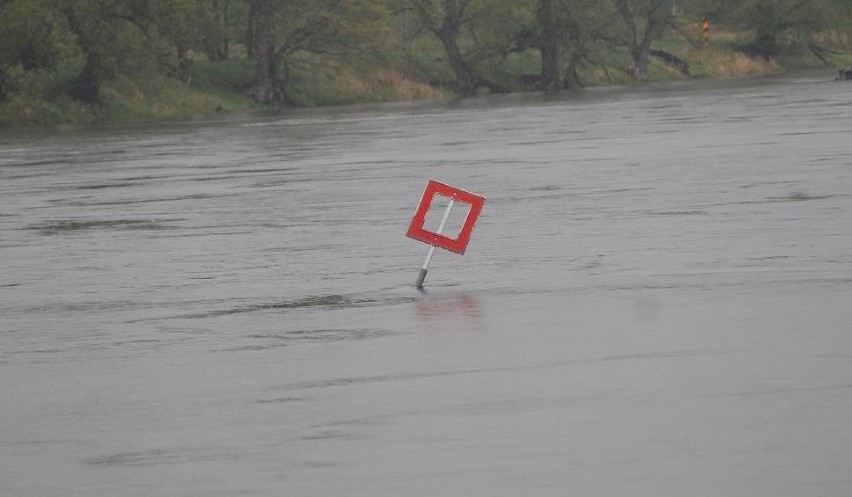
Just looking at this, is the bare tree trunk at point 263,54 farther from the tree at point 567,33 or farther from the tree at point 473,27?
the tree at point 567,33

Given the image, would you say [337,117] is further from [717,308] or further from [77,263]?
[717,308]

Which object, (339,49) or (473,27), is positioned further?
(473,27)

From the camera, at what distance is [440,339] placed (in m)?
12.1

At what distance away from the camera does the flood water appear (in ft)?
27.4

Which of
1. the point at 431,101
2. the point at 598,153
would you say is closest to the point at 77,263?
the point at 598,153

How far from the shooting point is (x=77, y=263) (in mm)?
18016

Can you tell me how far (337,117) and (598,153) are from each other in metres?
31.7

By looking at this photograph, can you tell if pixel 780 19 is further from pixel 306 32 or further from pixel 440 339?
pixel 440 339

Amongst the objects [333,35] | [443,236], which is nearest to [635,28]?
[333,35]

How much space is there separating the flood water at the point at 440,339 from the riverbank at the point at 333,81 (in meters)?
43.7

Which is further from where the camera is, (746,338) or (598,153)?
(598,153)

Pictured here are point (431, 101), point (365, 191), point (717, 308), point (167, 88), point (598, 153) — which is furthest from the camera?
point (431, 101)

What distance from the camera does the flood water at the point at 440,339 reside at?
329 inches

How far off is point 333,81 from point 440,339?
72.9 meters
